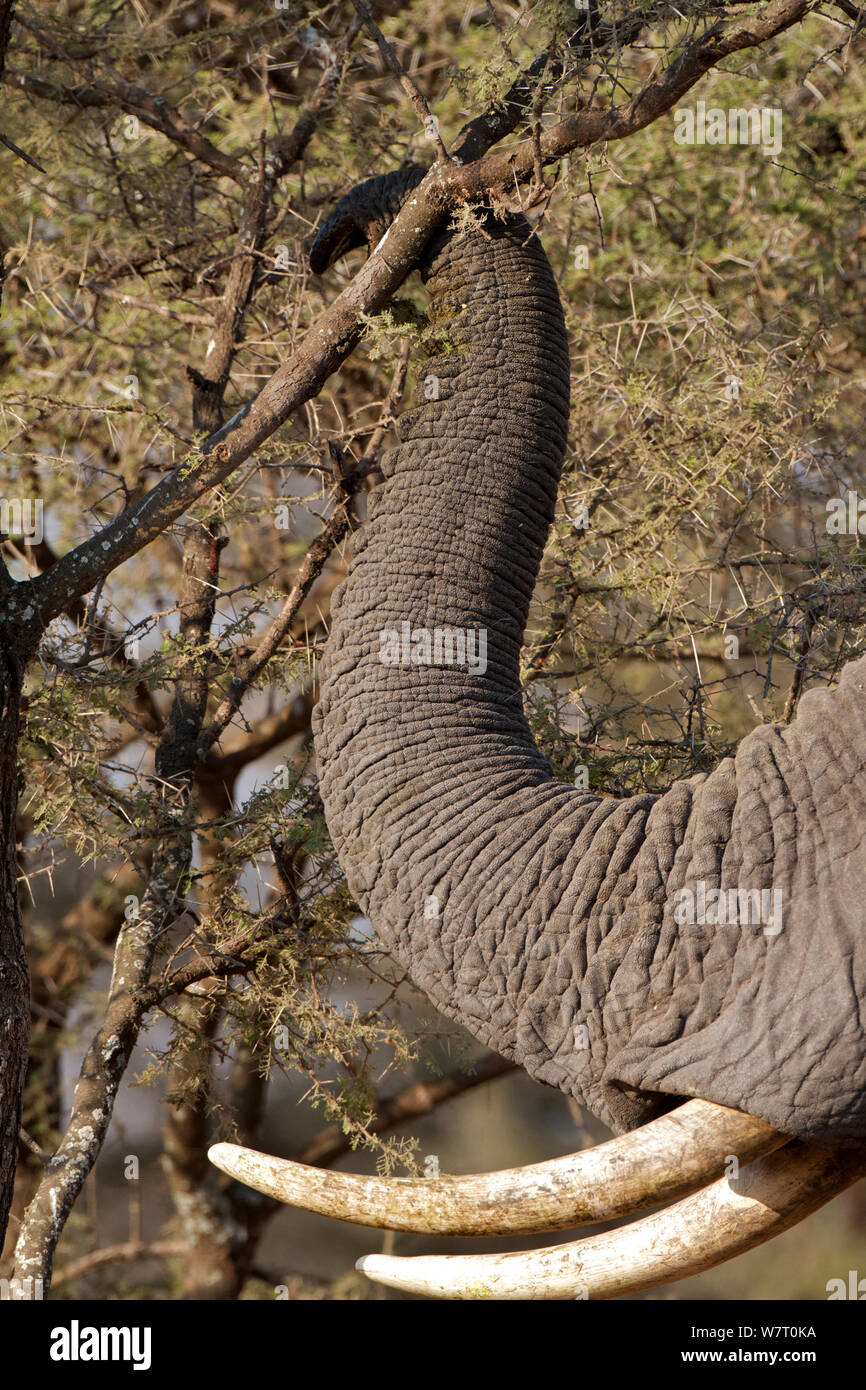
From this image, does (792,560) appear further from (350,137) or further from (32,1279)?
(32,1279)

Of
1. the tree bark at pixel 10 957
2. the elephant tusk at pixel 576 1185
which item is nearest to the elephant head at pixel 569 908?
the elephant tusk at pixel 576 1185

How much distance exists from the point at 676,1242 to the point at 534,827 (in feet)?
2.59

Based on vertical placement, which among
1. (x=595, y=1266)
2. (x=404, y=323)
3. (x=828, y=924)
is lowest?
(x=595, y=1266)

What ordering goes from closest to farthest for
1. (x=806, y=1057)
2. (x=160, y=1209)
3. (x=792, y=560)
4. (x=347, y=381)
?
(x=806, y=1057)
(x=792, y=560)
(x=347, y=381)
(x=160, y=1209)

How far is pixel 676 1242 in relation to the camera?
2420mm

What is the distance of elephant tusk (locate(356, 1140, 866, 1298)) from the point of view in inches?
95.0

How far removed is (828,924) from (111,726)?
13.5 feet

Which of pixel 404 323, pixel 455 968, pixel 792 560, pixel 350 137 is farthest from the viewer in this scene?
pixel 350 137

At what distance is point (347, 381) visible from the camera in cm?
646

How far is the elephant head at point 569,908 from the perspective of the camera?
7.72 feet

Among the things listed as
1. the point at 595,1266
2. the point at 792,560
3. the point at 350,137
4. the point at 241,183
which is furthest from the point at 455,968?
the point at 350,137

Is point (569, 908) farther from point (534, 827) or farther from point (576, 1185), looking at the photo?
point (576, 1185)

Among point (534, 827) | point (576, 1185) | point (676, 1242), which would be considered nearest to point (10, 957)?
point (534, 827)

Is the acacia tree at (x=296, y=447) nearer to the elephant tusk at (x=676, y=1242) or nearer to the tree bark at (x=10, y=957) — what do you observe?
the tree bark at (x=10, y=957)
